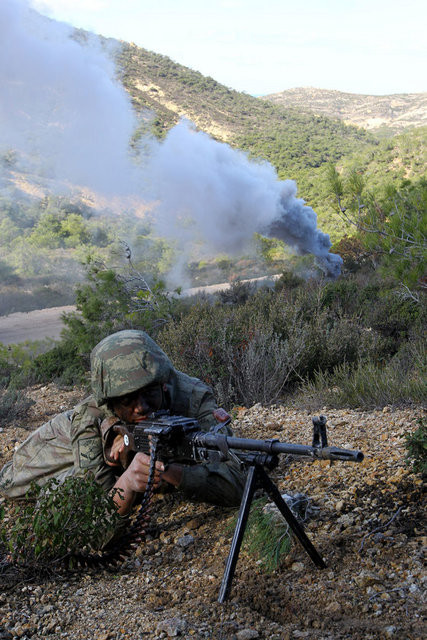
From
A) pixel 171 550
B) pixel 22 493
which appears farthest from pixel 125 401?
pixel 22 493

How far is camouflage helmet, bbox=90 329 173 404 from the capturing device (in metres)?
2.62

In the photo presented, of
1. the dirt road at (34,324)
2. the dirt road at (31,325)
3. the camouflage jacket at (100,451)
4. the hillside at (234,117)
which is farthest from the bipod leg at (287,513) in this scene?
the hillside at (234,117)

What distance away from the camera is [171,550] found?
2.79m

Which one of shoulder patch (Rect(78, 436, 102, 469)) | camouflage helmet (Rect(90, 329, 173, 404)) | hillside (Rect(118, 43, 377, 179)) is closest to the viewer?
camouflage helmet (Rect(90, 329, 173, 404))

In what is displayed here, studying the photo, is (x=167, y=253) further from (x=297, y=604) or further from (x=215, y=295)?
(x=297, y=604)

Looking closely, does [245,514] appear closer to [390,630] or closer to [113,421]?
[390,630]

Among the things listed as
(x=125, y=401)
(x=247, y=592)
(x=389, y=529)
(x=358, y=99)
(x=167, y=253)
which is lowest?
(x=167, y=253)

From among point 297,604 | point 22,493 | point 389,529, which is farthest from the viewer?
point 22,493

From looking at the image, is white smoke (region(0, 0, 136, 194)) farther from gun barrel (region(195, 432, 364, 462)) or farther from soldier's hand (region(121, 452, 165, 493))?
gun barrel (region(195, 432, 364, 462))

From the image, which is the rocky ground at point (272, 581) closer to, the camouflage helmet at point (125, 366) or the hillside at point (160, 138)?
the camouflage helmet at point (125, 366)

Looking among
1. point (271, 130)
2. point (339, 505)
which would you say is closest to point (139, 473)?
point (339, 505)

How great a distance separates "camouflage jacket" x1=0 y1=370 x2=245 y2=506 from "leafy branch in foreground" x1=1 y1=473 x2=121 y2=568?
0.94 feet

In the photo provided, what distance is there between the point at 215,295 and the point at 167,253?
9.24 metres

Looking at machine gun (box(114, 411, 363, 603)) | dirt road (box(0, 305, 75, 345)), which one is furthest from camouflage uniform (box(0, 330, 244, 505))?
dirt road (box(0, 305, 75, 345))
